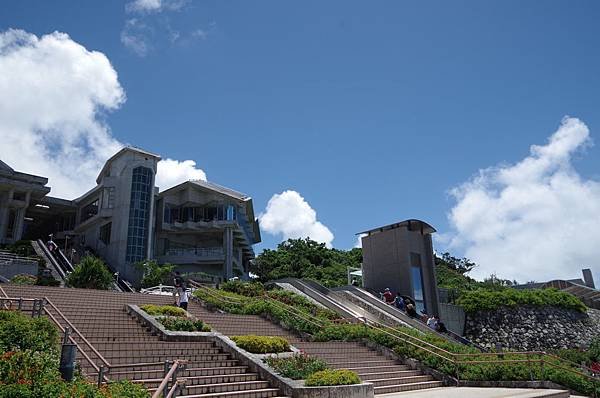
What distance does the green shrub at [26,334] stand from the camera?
8.30m

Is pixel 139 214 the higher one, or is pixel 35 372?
pixel 139 214

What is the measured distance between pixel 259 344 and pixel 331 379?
2.95 meters

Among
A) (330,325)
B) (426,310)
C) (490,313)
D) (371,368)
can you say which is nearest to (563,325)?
(490,313)

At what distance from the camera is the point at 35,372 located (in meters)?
6.25

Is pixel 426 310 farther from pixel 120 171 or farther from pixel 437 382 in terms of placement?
pixel 120 171

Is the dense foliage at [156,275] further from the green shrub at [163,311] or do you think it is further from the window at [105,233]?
the green shrub at [163,311]

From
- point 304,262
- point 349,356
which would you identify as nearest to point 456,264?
point 304,262

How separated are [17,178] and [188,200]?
53.8 ft

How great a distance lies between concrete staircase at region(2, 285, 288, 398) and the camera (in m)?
9.55

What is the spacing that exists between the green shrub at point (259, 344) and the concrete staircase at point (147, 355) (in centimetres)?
52

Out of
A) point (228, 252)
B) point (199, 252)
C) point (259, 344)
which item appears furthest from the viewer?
point (228, 252)

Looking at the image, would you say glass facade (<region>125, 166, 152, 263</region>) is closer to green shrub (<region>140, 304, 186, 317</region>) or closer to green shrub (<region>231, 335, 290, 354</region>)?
green shrub (<region>140, 304, 186, 317</region>)

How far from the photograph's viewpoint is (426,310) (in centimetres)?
2645

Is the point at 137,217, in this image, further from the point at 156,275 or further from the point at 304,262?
the point at 304,262
